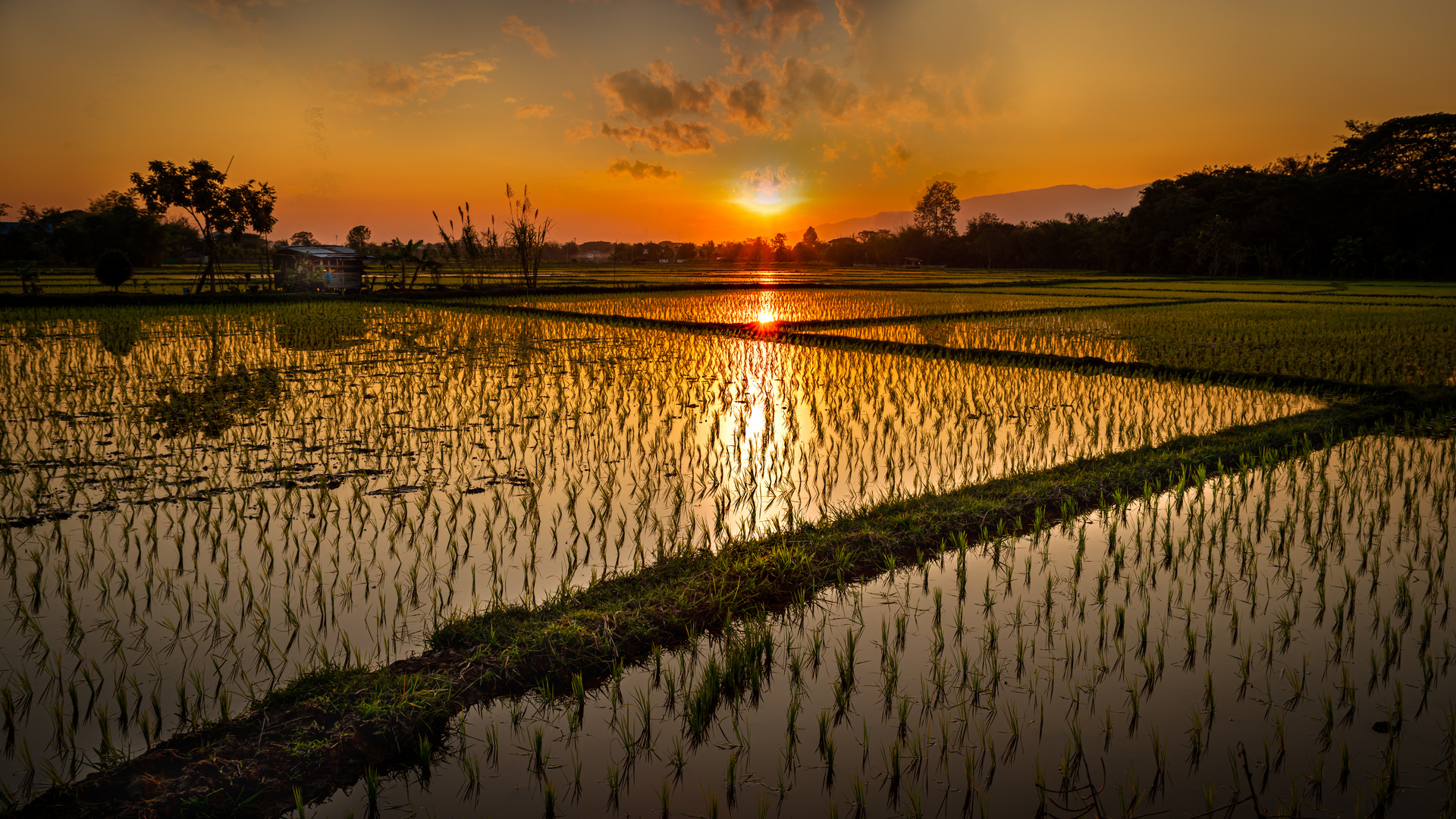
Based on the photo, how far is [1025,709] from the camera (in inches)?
98.7

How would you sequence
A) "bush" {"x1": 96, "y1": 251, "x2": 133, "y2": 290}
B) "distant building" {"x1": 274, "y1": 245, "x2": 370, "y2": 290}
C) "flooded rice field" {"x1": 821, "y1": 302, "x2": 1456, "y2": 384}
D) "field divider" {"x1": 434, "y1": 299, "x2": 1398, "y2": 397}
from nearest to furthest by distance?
"field divider" {"x1": 434, "y1": 299, "x2": 1398, "y2": 397} < "flooded rice field" {"x1": 821, "y1": 302, "x2": 1456, "y2": 384} < "bush" {"x1": 96, "y1": 251, "x2": 133, "y2": 290} < "distant building" {"x1": 274, "y1": 245, "x2": 370, "y2": 290}

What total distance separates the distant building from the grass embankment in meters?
25.4

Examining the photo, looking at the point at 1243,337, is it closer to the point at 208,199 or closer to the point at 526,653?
the point at 526,653

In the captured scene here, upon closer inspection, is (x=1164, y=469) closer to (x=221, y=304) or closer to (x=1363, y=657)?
(x=1363, y=657)

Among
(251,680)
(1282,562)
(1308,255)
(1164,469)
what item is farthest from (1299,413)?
(1308,255)

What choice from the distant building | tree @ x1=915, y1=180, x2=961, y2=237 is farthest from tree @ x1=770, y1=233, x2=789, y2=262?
the distant building

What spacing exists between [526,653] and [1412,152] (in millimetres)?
62048

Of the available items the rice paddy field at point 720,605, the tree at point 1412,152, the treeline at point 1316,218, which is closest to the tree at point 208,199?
the rice paddy field at point 720,605

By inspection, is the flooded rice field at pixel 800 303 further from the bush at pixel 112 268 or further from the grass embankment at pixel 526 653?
the grass embankment at pixel 526 653

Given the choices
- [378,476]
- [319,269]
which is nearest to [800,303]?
[319,269]

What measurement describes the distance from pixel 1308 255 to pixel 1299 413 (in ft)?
156

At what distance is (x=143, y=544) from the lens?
12.6 ft

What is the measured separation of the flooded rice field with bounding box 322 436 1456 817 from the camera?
2.11 meters

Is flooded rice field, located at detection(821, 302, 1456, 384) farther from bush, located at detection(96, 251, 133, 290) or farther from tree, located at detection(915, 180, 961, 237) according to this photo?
tree, located at detection(915, 180, 961, 237)
